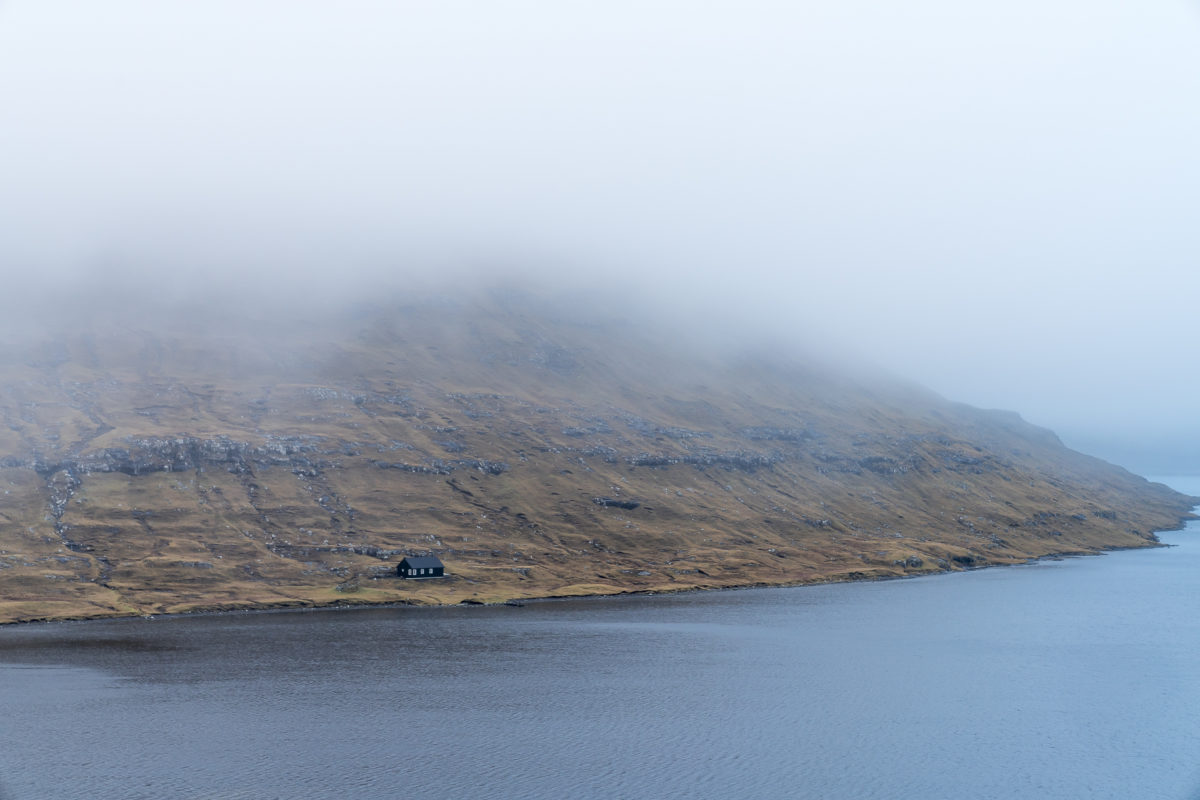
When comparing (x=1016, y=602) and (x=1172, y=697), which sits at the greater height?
(x=1172, y=697)

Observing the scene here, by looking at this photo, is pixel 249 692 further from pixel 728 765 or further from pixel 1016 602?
pixel 1016 602

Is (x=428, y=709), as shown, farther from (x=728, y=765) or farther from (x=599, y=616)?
(x=599, y=616)

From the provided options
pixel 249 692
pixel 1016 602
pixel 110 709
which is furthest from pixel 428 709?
pixel 1016 602

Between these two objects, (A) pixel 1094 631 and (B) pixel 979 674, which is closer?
(B) pixel 979 674

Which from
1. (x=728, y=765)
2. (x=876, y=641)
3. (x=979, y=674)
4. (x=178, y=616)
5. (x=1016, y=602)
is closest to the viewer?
(x=728, y=765)

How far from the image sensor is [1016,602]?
191 metres

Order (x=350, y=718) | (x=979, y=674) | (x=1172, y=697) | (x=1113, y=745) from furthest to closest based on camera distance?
(x=979, y=674), (x=1172, y=697), (x=350, y=718), (x=1113, y=745)

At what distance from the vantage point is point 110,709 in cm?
9650

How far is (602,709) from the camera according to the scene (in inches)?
3851

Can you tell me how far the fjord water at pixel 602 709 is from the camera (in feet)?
246

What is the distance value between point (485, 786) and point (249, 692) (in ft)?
150


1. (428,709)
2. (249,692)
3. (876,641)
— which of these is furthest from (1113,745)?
(249,692)

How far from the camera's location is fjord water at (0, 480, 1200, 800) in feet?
246

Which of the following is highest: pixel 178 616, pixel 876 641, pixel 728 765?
pixel 728 765
